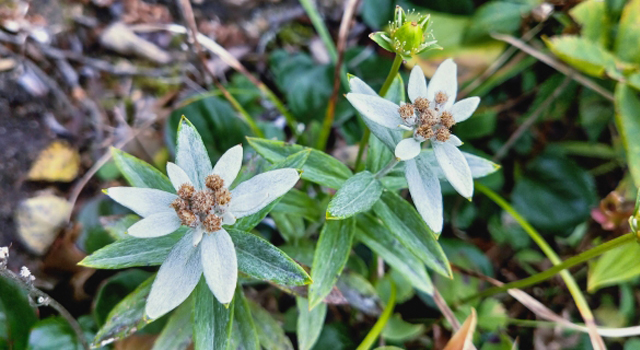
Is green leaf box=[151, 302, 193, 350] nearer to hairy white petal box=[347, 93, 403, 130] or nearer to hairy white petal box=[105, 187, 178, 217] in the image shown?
hairy white petal box=[105, 187, 178, 217]

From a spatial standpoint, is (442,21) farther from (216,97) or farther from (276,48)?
(216,97)

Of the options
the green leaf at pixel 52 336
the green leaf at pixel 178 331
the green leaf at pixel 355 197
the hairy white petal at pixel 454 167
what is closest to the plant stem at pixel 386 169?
the green leaf at pixel 355 197

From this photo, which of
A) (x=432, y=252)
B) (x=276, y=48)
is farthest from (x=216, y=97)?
(x=432, y=252)

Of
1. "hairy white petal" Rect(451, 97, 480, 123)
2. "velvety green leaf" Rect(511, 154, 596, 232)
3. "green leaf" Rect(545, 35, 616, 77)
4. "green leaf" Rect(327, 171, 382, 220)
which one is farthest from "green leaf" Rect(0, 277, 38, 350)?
"green leaf" Rect(545, 35, 616, 77)

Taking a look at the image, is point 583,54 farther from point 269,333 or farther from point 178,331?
point 178,331

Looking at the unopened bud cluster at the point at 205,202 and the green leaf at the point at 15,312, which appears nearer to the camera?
the unopened bud cluster at the point at 205,202

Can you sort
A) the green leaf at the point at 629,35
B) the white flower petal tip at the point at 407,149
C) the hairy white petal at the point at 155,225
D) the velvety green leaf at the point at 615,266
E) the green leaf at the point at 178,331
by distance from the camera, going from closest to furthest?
the hairy white petal at the point at 155,225
the white flower petal tip at the point at 407,149
the green leaf at the point at 178,331
the velvety green leaf at the point at 615,266
the green leaf at the point at 629,35

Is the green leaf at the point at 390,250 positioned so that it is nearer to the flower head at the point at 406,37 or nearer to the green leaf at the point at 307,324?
the green leaf at the point at 307,324
